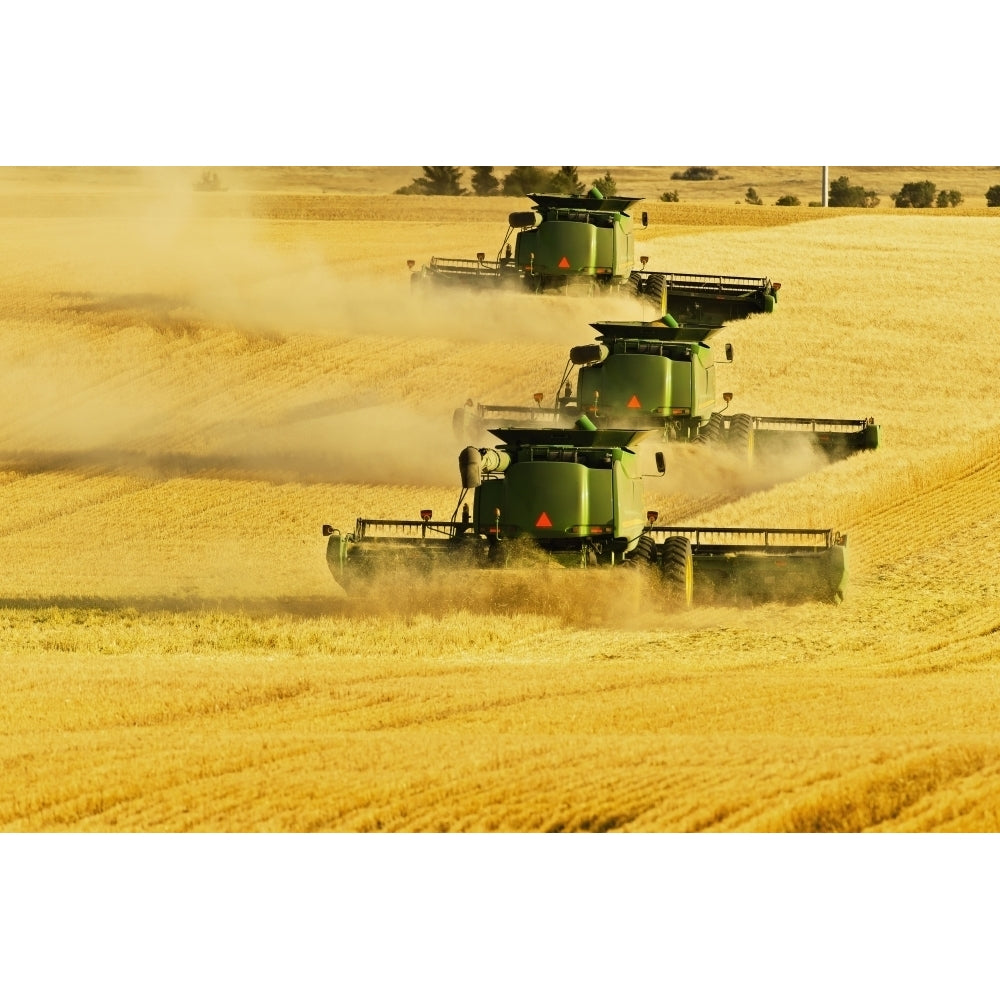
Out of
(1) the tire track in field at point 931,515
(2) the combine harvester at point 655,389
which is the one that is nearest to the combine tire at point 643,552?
(1) the tire track in field at point 931,515

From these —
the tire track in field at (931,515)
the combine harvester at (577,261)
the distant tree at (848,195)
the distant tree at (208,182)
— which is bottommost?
the tire track in field at (931,515)

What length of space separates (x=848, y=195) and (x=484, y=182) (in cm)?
639

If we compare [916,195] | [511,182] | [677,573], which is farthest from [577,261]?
[677,573]

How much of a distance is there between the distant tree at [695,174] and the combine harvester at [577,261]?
2.40m

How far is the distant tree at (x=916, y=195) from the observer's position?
2866cm

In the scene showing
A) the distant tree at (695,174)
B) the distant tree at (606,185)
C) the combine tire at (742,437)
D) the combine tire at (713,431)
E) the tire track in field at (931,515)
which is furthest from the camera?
the distant tree at (606,185)

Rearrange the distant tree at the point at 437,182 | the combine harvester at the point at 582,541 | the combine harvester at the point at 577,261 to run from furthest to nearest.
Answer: the combine harvester at the point at 577,261 < the distant tree at the point at 437,182 < the combine harvester at the point at 582,541

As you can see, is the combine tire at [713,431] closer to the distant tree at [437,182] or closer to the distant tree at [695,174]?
the distant tree at [695,174]

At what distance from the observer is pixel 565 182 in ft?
103

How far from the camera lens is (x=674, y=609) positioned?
2175cm

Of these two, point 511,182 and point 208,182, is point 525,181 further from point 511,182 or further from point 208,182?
point 208,182

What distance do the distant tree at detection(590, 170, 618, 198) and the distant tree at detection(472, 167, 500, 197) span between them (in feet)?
5.67

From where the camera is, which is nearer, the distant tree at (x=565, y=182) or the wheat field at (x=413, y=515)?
the wheat field at (x=413, y=515)

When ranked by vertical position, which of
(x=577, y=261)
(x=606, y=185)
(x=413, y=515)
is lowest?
(x=413, y=515)
